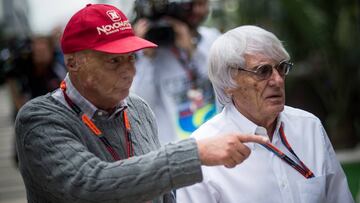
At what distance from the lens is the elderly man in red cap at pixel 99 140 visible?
264 centimetres

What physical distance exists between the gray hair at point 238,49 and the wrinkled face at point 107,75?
542mm

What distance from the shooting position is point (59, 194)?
274cm

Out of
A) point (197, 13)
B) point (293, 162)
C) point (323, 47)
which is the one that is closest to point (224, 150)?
point (293, 162)

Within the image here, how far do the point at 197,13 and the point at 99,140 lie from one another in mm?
3364

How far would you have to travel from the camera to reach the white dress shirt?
3264 millimetres

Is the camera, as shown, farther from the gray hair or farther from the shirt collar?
the shirt collar

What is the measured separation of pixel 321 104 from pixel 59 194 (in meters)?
10.0

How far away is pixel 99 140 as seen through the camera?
2.93 m

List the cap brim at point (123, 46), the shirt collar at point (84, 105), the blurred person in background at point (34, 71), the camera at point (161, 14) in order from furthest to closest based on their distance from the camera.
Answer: the blurred person in background at point (34, 71) < the camera at point (161, 14) < the shirt collar at point (84, 105) < the cap brim at point (123, 46)

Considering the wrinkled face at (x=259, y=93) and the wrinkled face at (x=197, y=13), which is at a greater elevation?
the wrinkled face at (x=259, y=93)

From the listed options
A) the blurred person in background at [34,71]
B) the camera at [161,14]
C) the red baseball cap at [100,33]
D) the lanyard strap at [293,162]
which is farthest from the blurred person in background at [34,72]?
the red baseball cap at [100,33]

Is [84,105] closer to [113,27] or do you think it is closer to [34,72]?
[113,27]

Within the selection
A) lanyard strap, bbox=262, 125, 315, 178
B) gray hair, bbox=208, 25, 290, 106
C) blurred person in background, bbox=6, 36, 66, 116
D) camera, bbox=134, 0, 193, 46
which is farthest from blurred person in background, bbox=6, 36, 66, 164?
lanyard strap, bbox=262, 125, 315, 178

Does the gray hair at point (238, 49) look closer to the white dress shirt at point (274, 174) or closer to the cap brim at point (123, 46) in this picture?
the white dress shirt at point (274, 174)
